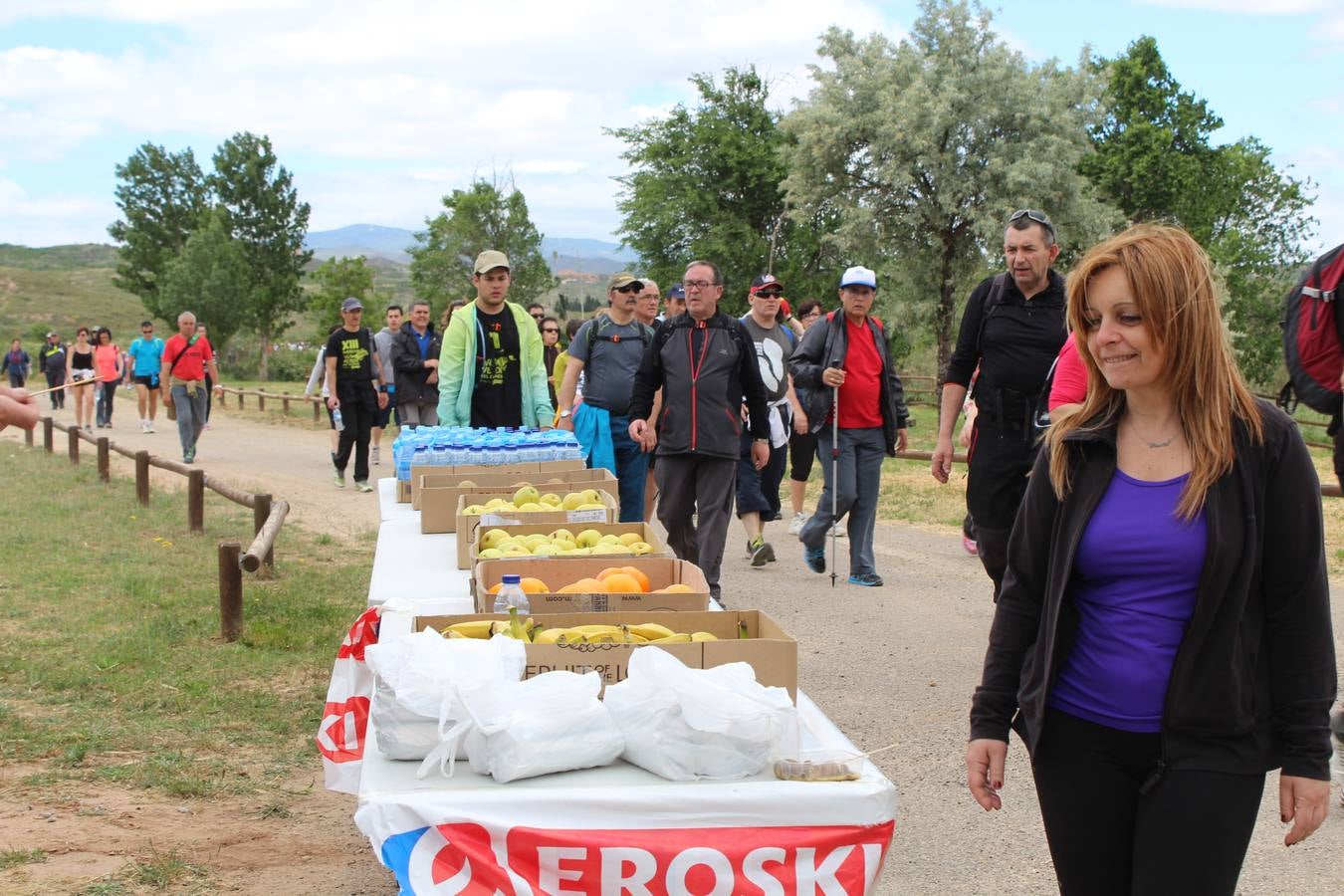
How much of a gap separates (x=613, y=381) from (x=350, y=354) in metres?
6.31

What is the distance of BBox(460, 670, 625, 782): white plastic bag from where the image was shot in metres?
2.82

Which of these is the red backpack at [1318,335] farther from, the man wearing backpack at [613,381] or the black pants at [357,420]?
the black pants at [357,420]

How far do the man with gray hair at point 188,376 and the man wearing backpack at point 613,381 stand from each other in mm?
9663

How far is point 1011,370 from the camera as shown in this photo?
577 centimetres

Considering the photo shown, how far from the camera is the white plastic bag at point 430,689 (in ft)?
9.40

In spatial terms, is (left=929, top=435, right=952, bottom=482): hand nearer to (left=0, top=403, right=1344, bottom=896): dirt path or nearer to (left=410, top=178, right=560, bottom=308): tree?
(left=0, top=403, right=1344, bottom=896): dirt path

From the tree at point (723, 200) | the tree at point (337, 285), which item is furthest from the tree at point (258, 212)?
the tree at point (723, 200)

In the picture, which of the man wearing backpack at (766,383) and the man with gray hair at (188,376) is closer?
the man wearing backpack at (766,383)

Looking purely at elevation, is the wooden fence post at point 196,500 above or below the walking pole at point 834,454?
below

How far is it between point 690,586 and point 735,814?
51.8 inches

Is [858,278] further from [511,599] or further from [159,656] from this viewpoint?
[511,599]

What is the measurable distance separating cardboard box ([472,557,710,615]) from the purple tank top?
1449 millimetres

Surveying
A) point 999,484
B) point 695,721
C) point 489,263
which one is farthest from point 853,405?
point 695,721

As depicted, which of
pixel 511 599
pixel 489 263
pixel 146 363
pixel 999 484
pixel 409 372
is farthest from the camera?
pixel 146 363
